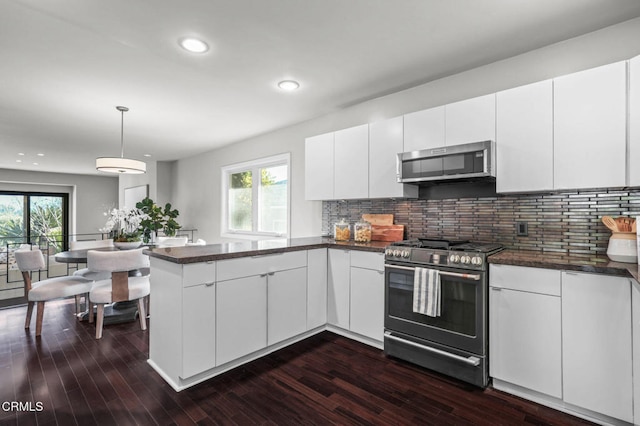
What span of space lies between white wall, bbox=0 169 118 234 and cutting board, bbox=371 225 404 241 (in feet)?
32.0

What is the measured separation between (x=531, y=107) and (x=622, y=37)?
715 mm

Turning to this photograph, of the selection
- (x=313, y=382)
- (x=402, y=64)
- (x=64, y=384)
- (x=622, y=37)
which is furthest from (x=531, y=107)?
(x=64, y=384)

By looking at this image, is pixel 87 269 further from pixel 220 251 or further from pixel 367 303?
pixel 367 303

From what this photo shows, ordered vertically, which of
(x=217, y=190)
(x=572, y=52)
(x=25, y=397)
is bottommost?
(x=25, y=397)

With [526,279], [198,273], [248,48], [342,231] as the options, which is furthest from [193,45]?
[526,279]

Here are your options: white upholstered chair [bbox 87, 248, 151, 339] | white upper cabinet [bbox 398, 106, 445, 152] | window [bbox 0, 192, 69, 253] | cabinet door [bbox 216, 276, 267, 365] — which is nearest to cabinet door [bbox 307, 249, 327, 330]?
cabinet door [bbox 216, 276, 267, 365]

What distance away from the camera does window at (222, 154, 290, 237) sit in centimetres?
471

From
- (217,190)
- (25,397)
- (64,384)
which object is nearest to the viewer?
(25,397)

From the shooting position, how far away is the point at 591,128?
6.53 feet

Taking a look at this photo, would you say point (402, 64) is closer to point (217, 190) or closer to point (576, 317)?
point (576, 317)

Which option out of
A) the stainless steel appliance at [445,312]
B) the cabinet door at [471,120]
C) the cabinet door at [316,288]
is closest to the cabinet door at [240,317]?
the cabinet door at [316,288]

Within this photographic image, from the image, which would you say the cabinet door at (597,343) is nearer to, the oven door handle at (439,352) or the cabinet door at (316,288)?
the oven door handle at (439,352)

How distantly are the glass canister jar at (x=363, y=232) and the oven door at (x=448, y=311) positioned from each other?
693 millimetres

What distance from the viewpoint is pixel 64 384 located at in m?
2.21
